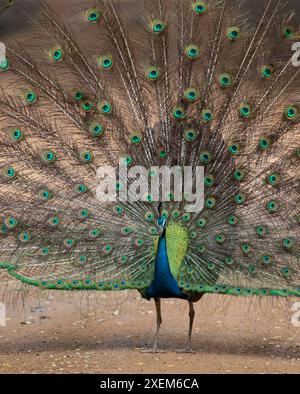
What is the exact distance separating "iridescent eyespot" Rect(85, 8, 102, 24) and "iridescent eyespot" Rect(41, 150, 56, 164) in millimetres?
927

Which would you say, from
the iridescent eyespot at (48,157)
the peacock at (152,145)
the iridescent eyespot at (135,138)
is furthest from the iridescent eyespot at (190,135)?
the iridescent eyespot at (48,157)

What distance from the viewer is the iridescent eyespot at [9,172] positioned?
15.6 feet

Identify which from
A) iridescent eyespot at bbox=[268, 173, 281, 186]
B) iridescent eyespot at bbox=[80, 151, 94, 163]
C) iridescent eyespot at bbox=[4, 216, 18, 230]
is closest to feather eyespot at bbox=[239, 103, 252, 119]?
iridescent eyespot at bbox=[268, 173, 281, 186]

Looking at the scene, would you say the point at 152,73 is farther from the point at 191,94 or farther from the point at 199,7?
the point at 199,7

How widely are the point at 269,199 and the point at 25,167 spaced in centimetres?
167

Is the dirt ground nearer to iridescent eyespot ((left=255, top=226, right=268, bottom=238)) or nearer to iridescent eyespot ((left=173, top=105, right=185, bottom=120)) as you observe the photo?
A: iridescent eyespot ((left=255, top=226, right=268, bottom=238))

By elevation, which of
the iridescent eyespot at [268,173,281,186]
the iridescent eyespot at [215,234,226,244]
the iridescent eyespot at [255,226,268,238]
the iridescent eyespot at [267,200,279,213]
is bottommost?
the iridescent eyespot at [215,234,226,244]

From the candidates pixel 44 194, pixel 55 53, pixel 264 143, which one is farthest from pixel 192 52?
pixel 44 194

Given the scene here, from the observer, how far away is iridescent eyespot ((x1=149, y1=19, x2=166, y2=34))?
4688mm

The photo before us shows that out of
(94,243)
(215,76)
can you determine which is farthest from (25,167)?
(215,76)

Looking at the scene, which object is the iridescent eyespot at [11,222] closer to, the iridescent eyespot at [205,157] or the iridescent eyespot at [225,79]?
the iridescent eyespot at [205,157]

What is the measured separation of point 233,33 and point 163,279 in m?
1.71

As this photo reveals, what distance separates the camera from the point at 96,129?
4816 millimetres

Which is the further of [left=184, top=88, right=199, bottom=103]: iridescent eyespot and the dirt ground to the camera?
[left=184, top=88, right=199, bottom=103]: iridescent eyespot
